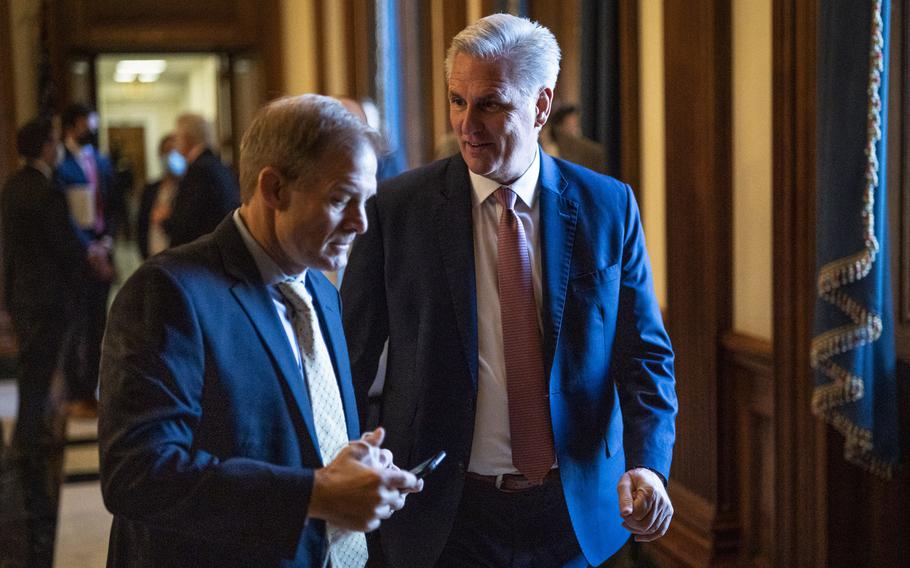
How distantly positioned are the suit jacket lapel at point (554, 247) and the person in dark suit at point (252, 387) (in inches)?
21.5

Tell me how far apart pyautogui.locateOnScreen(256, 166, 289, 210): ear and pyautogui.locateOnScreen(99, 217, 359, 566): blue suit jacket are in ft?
0.26

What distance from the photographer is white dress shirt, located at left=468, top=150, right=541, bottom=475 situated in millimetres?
2148

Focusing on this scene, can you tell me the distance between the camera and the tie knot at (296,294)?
5.47 feet

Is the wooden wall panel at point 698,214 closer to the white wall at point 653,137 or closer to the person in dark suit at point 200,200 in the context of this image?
the white wall at point 653,137

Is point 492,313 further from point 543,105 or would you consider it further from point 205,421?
point 205,421

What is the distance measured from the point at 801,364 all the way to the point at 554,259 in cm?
126

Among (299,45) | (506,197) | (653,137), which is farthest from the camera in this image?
(299,45)

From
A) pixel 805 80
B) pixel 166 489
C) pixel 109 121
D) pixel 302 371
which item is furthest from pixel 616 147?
pixel 109 121

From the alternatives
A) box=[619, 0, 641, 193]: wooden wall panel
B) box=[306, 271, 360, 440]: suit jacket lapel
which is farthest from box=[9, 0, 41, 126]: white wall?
box=[306, 271, 360, 440]: suit jacket lapel

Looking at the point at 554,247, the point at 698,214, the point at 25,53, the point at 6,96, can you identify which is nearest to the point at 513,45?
the point at 554,247

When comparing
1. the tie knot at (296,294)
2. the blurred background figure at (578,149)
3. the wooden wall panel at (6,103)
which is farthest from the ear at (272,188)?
the wooden wall panel at (6,103)

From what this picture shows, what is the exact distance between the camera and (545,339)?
6.99ft

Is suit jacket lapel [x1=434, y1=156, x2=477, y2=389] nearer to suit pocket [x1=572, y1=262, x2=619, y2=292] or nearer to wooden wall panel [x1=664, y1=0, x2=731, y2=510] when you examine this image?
suit pocket [x1=572, y1=262, x2=619, y2=292]

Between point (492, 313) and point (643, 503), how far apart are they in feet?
1.51
